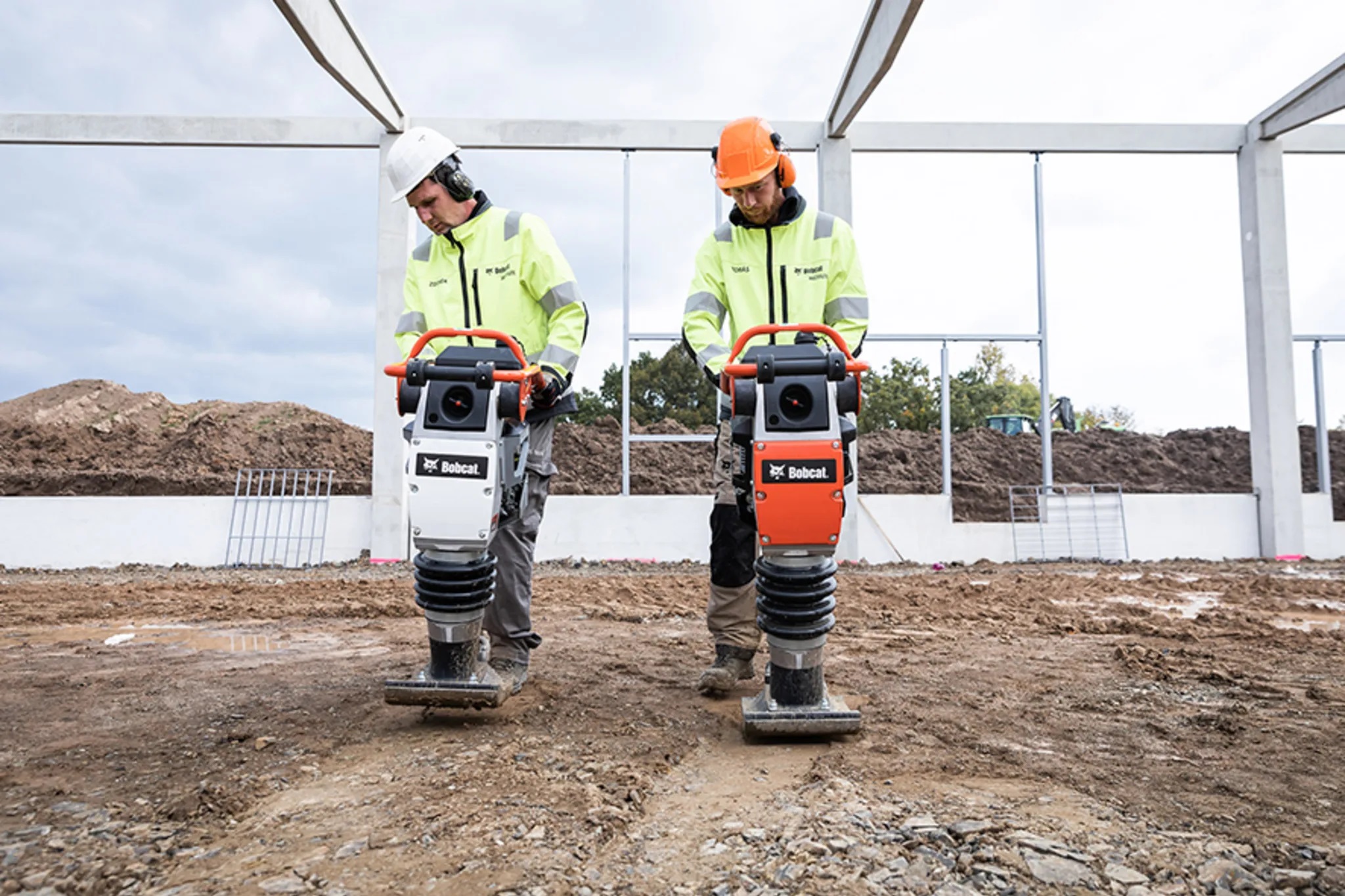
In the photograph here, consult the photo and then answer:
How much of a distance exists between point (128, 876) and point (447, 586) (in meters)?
1.13

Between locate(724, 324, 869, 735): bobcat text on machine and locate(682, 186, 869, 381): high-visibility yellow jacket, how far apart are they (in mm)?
428

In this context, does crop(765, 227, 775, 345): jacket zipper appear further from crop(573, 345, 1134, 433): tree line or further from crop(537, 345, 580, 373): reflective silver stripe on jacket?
crop(573, 345, 1134, 433): tree line

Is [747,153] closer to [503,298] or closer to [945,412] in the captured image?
[503,298]

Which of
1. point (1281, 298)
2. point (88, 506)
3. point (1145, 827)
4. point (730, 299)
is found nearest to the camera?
point (1145, 827)

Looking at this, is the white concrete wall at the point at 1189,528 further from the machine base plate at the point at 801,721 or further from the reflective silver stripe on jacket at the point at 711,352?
the machine base plate at the point at 801,721

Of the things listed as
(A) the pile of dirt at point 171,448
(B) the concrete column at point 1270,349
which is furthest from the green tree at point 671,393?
(B) the concrete column at point 1270,349

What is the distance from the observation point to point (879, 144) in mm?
10375

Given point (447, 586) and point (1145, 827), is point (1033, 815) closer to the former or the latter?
point (1145, 827)

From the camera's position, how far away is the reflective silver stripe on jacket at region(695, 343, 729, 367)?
290 cm

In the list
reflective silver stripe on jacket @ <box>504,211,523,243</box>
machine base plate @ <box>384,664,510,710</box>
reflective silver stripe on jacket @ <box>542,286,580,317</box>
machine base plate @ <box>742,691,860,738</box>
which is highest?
reflective silver stripe on jacket @ <box>504,211,523,243</box>

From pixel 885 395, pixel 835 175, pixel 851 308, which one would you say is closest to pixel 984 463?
pixel 885 395

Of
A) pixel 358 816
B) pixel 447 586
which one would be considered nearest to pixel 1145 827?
pixel 358 816

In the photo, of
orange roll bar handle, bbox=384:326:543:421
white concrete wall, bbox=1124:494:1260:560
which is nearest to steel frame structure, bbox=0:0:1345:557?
white concrete wall, bbox=1124:494:1260:560

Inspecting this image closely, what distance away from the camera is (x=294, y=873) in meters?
1.53
